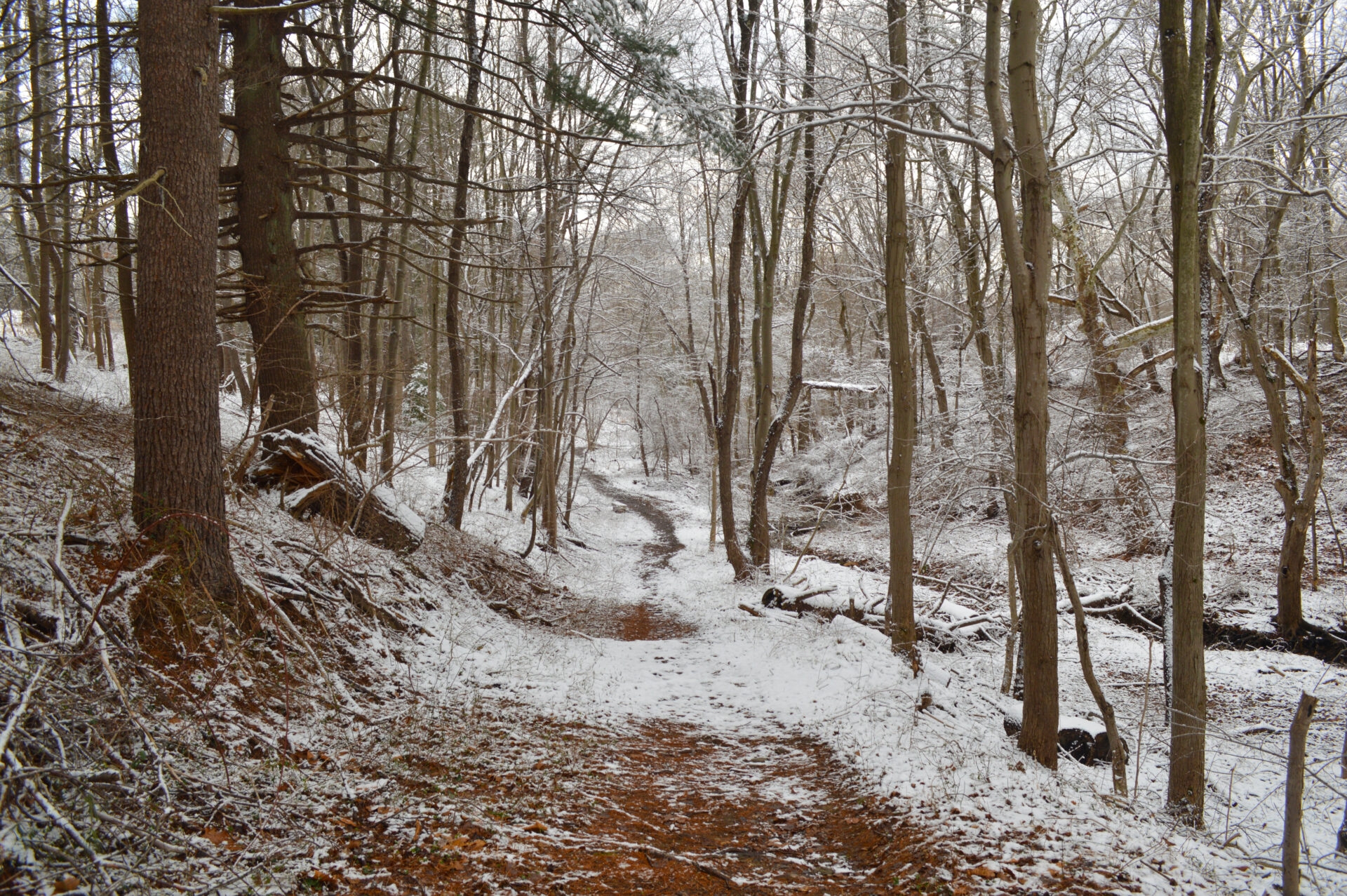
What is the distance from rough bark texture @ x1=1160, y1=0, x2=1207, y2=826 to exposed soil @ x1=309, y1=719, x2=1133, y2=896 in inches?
103

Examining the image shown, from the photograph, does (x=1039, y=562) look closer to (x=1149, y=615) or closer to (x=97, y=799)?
(x=97, y=799)

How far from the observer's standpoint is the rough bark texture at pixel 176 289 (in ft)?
14.1

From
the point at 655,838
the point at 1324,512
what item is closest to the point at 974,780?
the point at 655,838

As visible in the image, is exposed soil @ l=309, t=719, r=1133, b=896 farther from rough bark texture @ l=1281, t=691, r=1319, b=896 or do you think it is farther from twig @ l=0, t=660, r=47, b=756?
twig @ l=0, t=660, r=47, b=756

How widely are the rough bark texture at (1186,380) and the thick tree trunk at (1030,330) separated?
3.18 feet

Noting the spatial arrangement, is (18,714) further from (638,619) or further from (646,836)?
(638,619)

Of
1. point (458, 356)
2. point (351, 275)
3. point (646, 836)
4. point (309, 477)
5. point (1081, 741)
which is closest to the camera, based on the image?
point (646, 836)

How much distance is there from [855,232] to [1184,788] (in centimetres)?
1882

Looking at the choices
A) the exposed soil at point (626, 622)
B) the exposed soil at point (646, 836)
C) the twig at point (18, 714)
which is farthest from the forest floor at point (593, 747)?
the twig at point (18, 714)

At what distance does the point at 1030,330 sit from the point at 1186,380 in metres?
1.37

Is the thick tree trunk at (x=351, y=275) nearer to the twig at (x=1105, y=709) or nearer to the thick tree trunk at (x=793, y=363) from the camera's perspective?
the thick tree trunk at (x=793, y=363)

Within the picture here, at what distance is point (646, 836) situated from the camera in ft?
13.0

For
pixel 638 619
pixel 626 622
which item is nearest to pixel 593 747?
pixel 626 622

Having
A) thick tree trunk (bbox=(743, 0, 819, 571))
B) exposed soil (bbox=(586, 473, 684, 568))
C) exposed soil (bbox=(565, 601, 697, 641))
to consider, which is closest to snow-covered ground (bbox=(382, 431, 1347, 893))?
exposed soil (bbox=(565, 601, 697, 641))
